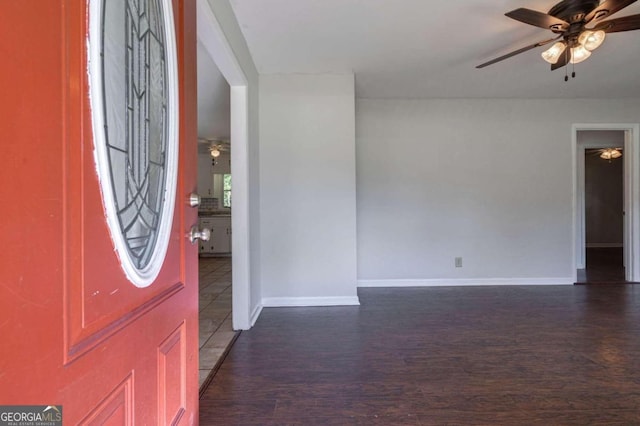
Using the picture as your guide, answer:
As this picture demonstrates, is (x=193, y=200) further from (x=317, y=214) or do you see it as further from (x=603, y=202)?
(x=603, y=202)

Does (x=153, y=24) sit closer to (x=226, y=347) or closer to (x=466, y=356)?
(x=226, y=347)

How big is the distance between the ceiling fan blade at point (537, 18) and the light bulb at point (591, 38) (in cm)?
17

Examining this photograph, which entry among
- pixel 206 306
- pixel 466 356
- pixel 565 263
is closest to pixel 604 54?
pixel 565 263

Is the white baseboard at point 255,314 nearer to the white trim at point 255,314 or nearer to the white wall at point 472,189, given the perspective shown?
the white trim at point 255,314

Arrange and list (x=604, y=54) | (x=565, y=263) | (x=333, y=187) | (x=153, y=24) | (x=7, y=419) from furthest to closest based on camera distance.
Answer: (x=565, y=263)
(x=333, y=187)
(x=604, y=54)
(x=153, y=24)
(x=7, y=419)

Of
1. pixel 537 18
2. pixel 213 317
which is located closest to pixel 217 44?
pixel 537 18

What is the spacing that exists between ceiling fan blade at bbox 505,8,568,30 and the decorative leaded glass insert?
2.06m

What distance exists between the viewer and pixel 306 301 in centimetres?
317

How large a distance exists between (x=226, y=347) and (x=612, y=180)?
9099 millimetres

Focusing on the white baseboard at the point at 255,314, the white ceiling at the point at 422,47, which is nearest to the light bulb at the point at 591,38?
the white ceiling at the point at 422,47

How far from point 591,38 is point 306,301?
3.05 m

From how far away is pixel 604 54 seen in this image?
2.82 metres

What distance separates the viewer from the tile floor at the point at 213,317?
214 centimetres

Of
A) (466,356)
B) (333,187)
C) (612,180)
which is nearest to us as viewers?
(466,356)
